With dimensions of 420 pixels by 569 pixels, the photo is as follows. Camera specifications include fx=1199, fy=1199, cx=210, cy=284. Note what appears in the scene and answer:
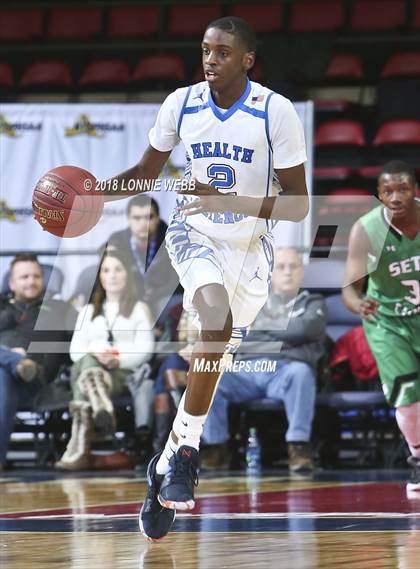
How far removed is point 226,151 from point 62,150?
500 cm

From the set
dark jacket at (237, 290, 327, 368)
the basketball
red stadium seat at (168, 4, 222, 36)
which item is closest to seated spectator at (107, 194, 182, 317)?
dark jacket at (237, 290, 327, 368)

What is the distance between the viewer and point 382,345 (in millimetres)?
6594

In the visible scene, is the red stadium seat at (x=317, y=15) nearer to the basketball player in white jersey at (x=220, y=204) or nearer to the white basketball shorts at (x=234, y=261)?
the basketball player in white jersey at (x=220, y=204)

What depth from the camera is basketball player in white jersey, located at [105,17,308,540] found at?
13.3ft

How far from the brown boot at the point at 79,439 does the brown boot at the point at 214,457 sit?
761 mm

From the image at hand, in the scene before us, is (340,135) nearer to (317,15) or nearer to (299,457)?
(317,15)

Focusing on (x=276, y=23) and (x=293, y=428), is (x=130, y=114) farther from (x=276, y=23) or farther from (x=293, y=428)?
(x=276, y=23)

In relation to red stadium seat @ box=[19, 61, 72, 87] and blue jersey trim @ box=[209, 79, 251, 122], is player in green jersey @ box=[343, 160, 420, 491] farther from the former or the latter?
red stadium seat @ box=[19, 61, 72, 87]

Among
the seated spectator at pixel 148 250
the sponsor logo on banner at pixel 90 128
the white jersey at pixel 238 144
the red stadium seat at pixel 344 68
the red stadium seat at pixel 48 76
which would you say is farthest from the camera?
the red stadium seat at pixel 48 76

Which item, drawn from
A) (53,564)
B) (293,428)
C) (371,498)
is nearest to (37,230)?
(293,428)

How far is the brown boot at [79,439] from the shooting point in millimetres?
7801

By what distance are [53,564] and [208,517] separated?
1556mm

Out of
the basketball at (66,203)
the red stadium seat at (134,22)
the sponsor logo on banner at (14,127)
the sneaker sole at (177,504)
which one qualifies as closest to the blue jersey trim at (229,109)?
the basketball at (66,203)

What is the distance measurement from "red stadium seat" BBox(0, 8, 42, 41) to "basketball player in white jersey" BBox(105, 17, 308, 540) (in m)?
8.65
